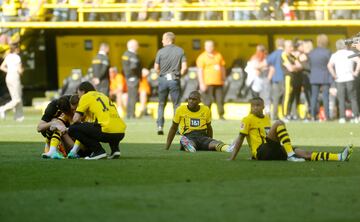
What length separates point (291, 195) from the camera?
11.8 metres

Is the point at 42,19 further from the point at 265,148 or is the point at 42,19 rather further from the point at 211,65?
the point at 265,148

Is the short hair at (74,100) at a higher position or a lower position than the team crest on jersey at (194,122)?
higher

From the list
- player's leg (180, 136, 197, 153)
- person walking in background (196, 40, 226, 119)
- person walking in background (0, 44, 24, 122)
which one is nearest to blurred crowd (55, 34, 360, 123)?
person walking in background (196, 40, 226, 119)

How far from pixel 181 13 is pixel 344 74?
704 cm

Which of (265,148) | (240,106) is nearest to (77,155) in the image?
(265,148)

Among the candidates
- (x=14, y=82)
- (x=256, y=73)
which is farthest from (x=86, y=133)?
(x=256, y=73)

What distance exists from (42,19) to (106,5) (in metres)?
1.83

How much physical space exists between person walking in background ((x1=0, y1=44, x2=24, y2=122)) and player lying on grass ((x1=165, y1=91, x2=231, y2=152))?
39.1 feet

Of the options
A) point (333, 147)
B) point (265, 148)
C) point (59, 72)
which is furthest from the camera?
point (59, 72)

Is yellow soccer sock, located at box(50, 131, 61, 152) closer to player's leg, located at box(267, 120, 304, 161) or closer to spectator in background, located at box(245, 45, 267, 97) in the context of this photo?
player's leg, located at box(267, 120, 304, 161)

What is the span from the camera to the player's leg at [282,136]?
603 inches

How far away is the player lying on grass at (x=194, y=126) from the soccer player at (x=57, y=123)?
5.65ft

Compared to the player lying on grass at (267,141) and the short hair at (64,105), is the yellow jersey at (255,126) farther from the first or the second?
the short hair at (64,105)

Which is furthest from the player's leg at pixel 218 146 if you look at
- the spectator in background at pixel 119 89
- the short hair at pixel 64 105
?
the spectator in background at pixel 119 89
